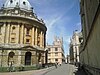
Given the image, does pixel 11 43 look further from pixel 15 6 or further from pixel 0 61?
pixel 15 6

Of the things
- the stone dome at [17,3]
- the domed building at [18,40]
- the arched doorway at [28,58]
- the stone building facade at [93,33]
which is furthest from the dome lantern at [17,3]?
the stone building facade at [93,33]

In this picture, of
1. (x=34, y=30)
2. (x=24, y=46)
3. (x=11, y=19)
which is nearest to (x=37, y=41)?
(x=34, y=30)

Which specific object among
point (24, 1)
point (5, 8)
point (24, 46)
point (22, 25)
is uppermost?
point (24, 1)

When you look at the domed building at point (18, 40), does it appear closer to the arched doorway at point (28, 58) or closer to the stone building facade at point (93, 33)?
the arched doorway at point (28, 58)

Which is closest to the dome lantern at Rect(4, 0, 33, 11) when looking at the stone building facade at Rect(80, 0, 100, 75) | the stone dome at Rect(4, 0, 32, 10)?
the stone dome at Rect(4, 0, 32, 10)

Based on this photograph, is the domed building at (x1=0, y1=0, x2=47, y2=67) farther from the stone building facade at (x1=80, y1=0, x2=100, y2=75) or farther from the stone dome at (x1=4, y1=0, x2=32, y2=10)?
the stone building facade at (x1=80, y1=0, x2=100, y2=75)

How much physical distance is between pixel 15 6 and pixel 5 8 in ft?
13.7

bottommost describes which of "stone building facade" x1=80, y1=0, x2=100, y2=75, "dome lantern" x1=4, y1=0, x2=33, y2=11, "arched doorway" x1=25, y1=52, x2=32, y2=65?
"arched doorway" x1=25, y1=52, x2=32, y2=65

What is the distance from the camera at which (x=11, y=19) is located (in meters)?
48.3

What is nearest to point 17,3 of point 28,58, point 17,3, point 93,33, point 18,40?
point 17,3

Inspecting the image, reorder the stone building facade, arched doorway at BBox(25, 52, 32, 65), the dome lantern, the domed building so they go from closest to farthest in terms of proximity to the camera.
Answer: the stone building facade < the domed building < arched doorway at BBox(25, 52, 32, 65) < the dome lantern

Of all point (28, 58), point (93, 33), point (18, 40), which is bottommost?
point (28, 58)

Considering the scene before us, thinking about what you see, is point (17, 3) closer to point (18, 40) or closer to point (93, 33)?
point (18, 40)

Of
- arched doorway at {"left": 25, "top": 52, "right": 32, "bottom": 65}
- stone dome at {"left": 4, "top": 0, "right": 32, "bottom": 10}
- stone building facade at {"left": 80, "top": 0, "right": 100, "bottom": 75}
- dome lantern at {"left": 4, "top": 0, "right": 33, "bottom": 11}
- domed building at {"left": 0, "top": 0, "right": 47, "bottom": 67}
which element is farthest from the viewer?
stone dome at {"left": 4, "top": 0, "right": 32, "bottom": 10}
